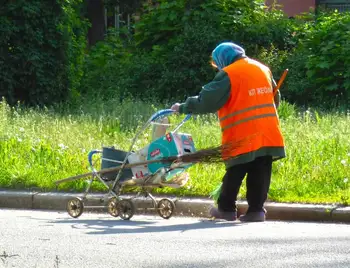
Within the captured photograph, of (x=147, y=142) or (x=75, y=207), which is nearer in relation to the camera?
(x=75, y=207)

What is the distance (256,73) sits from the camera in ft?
31.1

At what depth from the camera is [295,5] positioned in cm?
2809

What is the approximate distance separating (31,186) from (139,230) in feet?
9.68

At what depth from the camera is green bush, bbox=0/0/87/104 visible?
59.7 feet

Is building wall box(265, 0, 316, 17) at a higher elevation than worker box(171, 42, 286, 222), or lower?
higher

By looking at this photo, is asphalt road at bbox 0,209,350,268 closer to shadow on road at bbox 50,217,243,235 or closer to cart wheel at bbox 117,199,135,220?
shadow on road at bbox 50,217,243,235

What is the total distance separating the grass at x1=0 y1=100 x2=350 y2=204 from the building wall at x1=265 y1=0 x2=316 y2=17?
477 inches

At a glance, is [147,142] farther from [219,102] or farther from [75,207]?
[219,102]

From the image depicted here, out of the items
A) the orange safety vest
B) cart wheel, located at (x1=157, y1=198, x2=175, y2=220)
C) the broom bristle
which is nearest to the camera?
the broom bristle

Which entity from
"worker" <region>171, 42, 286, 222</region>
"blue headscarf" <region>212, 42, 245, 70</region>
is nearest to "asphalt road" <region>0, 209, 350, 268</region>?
"worker" <region>171, 42, 286, 222</region>

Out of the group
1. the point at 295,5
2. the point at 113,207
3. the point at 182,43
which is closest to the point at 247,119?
the point at 113,207

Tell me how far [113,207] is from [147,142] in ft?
10.1

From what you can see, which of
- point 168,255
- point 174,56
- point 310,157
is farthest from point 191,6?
point 168,255

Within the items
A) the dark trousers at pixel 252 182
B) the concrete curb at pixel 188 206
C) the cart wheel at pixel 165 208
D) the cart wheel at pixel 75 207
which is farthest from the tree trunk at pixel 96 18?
the dark trousers at pixel 252 182
